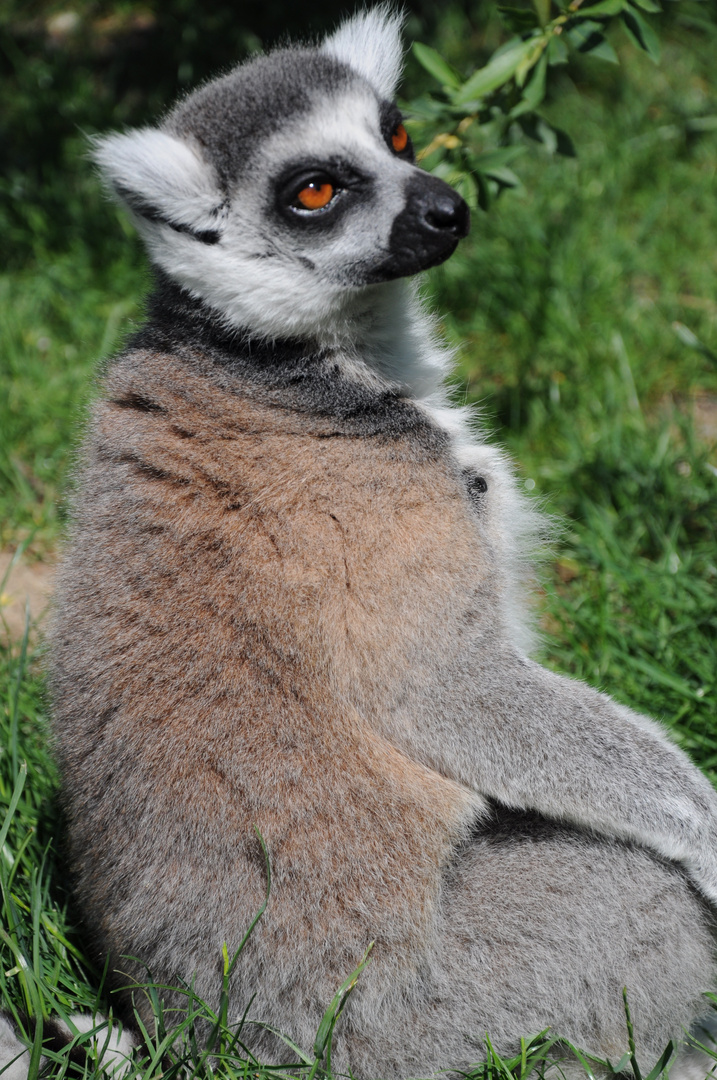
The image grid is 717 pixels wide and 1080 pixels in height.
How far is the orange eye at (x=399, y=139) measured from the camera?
117 inches

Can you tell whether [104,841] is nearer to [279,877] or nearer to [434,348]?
[279,877]

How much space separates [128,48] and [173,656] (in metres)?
6.94

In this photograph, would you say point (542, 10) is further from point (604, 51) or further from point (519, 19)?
point (604, 51)

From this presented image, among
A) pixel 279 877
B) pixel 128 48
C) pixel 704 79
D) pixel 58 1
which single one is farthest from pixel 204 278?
pixel 58 1

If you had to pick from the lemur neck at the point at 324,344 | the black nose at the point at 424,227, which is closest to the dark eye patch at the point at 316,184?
the black nose at the point at 424,227

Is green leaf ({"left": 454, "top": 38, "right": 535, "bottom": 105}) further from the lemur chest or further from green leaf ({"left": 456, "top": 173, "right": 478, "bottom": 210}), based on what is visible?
the lemur chest

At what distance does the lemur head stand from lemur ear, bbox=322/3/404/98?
424mm

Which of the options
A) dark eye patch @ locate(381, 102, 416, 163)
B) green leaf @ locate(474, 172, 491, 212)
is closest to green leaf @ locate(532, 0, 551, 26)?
green leaf @ locate(474, 172, 491, 212)

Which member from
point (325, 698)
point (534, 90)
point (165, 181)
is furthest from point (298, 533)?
point (534, 90)

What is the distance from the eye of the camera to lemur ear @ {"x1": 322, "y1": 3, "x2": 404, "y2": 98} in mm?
3115

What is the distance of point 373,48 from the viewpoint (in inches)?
125

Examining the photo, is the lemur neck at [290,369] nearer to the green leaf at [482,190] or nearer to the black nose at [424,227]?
the black nose at [424,227]

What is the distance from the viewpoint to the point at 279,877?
2316 millimetres

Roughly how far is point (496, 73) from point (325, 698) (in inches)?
88.2
